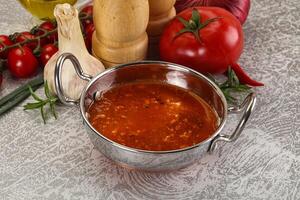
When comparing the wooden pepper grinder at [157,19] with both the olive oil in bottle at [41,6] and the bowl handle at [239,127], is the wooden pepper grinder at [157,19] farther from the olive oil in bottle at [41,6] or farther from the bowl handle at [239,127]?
the bowl handle at [239,127]

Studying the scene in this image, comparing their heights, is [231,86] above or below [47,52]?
below

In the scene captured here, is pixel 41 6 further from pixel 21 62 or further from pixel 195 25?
pixel 195 25

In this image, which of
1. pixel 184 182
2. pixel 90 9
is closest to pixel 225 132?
pixel 184 182

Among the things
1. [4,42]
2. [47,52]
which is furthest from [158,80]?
[4,42]

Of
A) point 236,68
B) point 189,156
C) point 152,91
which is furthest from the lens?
point 236,68

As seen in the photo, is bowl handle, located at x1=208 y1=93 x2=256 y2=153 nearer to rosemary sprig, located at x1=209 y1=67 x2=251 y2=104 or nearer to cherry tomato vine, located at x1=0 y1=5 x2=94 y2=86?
rosemary sprig, located at x1=209 y1=67 x2=251 y2=104

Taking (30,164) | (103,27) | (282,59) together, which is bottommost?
(282,59)

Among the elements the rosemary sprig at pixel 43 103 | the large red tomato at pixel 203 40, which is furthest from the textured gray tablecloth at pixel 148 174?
the large red tomato at pixel 203 40

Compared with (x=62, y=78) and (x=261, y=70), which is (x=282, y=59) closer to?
(x=261, y=70)
